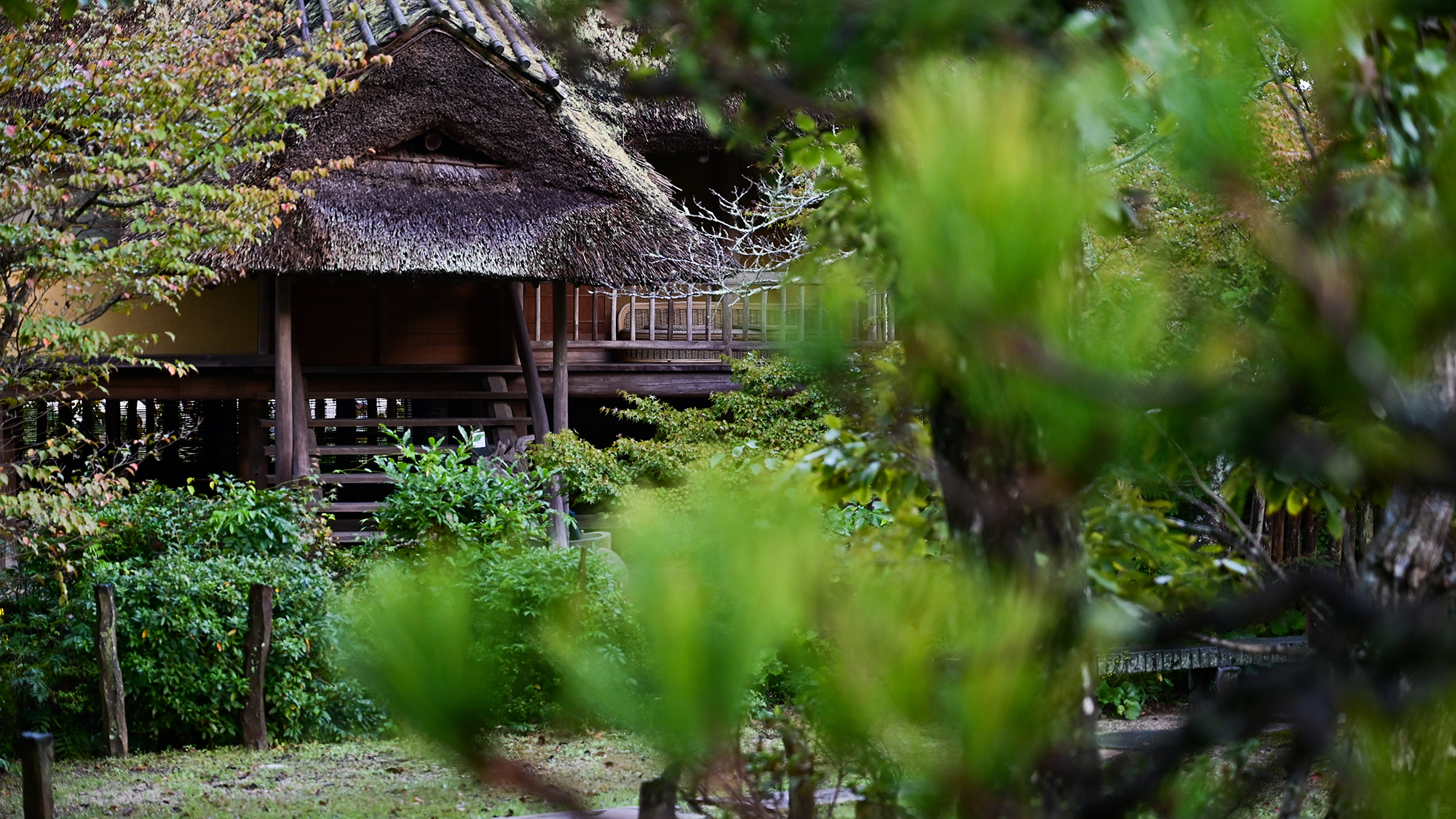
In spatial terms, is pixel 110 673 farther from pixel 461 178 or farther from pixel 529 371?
pixel 461 178

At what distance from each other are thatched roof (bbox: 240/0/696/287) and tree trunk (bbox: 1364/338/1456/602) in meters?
7.96

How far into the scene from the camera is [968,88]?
0.78 m

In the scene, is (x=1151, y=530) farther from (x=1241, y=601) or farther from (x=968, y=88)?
(x=968, y=88)

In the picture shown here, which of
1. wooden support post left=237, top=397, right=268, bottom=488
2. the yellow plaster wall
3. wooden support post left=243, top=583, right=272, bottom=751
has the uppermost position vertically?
the yellow plaster wall

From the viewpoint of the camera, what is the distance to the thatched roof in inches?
368

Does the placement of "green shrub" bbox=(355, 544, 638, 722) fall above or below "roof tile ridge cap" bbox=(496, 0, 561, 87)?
below

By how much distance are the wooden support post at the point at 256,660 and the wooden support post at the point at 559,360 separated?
337 centimetres

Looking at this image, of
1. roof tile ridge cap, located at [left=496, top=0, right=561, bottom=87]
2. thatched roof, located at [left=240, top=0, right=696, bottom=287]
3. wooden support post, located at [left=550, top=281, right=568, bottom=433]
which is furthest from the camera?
wooden support post, located at [left=550, top=281, right=568, bottom=433]

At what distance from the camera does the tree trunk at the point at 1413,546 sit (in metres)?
2.21

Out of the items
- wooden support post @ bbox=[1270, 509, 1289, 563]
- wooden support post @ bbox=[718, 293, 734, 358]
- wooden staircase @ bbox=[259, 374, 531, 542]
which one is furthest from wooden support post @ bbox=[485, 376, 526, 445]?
wooden support post @ bbox=[1270, 509, 1289, 563]

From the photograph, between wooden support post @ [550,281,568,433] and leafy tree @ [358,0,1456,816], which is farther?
wooden support post @ [550,281,568,433]

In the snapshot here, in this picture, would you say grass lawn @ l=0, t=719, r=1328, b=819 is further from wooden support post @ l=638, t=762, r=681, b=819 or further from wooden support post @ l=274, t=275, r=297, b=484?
wooden support post @ l=638, t=762, r=681, b=819

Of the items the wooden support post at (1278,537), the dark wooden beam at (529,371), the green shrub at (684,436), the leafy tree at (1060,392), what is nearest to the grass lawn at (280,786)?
the green shrub at (684,436)

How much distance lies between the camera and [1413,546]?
2.28m
